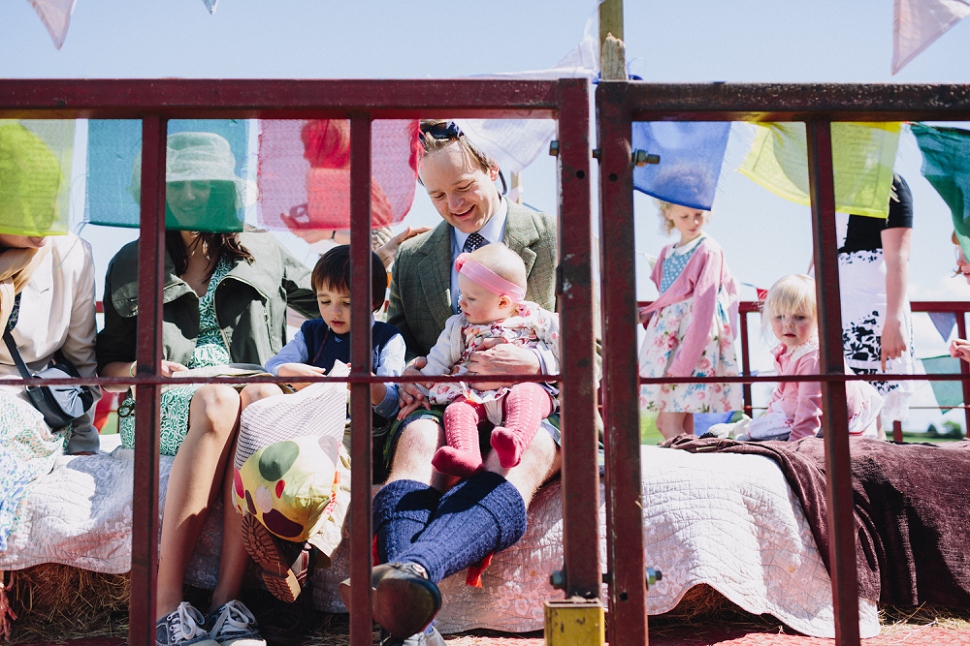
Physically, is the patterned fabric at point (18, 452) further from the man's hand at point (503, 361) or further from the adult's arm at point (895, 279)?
the adult's arm at point (895, 279)

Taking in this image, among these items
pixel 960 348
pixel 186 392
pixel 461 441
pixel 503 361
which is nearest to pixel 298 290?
pixel 186 392

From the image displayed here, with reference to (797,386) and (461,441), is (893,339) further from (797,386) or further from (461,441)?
(461,441)

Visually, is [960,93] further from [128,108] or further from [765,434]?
[765,434]

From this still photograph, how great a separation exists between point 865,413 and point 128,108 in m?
2.93

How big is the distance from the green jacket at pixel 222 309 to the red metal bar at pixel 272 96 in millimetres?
1113

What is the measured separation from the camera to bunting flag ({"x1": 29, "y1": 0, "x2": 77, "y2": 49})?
1979 mm

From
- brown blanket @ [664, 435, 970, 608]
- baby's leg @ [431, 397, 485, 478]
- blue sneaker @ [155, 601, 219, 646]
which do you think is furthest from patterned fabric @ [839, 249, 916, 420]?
blue sneaker @ [155, 601, 219, 646]

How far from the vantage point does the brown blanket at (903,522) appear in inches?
87.8

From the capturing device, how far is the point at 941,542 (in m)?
2.26

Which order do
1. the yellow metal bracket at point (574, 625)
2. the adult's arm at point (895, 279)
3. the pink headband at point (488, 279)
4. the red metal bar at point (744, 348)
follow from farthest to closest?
the red metal bar at point (744, 348) < the adult's arm at point (895, 279) < the pink headband at point (488, 279) < the yellow metal bracket at point (574, 625)

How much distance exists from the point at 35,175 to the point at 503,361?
50.1 inches

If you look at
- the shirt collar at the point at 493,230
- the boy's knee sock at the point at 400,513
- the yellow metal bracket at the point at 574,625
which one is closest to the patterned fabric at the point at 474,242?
the shirt collar at the point at 493,230

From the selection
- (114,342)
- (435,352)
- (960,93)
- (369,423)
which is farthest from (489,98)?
(114,342)

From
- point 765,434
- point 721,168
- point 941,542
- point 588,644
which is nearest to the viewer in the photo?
point 588,644
